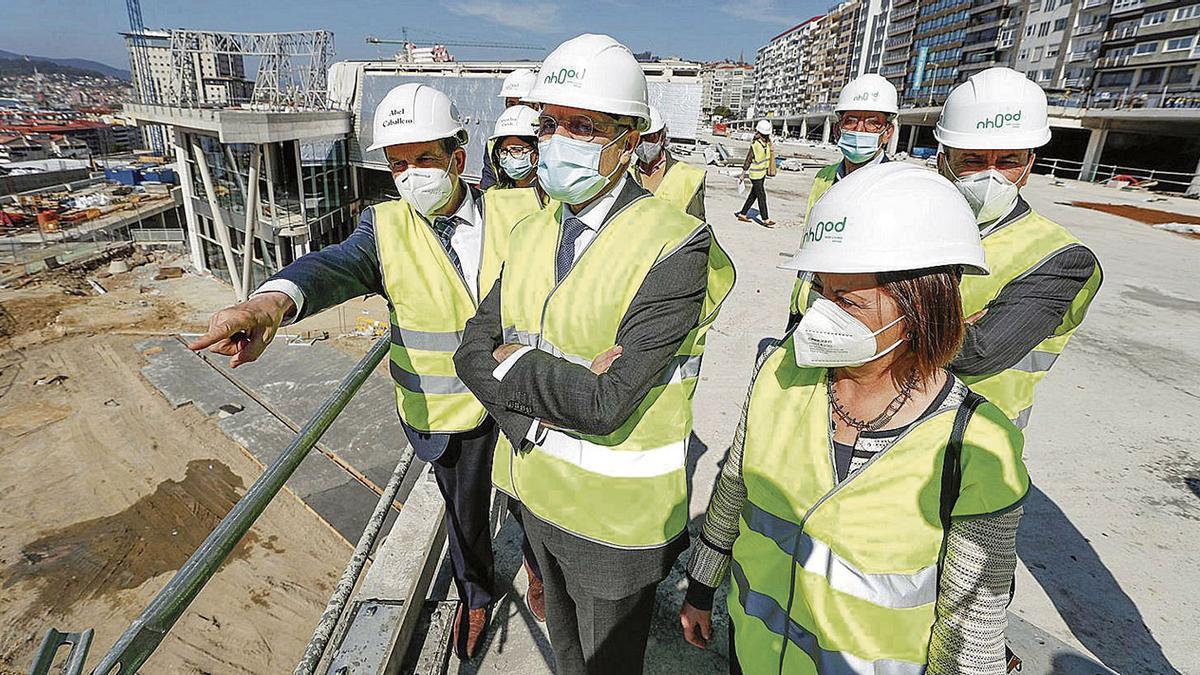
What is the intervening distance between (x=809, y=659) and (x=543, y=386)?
3.06ft

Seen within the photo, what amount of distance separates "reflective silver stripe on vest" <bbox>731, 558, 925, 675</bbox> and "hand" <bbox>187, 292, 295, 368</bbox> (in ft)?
4.72

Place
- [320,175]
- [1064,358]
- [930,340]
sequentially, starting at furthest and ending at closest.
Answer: [320,175], [1064,358], [930,340]

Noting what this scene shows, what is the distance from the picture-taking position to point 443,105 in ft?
8.43

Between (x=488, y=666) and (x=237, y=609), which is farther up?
Answer: (x=488, y=666)

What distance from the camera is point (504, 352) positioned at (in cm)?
171

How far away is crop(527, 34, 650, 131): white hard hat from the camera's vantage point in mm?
1728

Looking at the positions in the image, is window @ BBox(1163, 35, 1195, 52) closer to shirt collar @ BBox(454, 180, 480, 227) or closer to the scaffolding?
the scaffolding

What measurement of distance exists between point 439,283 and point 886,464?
169 cm

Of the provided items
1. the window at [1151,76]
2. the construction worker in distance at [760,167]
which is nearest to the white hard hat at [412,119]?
the construction worker in distance at [760,167]

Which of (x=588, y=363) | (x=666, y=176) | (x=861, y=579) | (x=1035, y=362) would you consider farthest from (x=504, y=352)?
(x=666, y=176)

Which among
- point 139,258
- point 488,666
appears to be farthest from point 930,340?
point 139,258

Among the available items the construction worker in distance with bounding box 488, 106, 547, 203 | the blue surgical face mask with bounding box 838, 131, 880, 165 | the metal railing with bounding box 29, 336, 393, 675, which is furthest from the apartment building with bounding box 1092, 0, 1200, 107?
the metal railing with bounding box 29, 336, 393, 675

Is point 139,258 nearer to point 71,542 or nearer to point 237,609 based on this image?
point 71,542

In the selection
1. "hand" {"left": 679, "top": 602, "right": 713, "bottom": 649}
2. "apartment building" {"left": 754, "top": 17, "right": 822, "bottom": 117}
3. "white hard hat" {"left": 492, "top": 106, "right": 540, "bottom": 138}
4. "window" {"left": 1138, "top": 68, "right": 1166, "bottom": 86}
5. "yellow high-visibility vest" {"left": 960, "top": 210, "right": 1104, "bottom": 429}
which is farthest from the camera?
"apartment building" {"left": 754, "top": 17, "right": 822, "bottom": 117}
